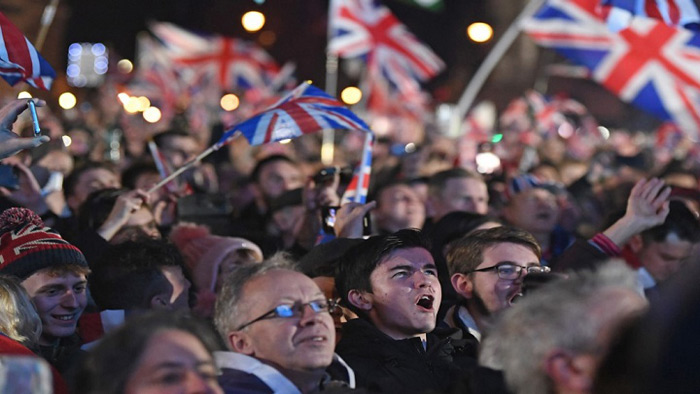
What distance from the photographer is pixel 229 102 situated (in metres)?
21.4

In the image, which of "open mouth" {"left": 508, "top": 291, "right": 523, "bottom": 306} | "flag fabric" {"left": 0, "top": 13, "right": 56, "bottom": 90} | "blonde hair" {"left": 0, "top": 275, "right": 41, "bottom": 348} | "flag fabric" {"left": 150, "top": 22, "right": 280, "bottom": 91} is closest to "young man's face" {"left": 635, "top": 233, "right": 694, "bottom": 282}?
"open mouth" {"left": 508, "top": 291, "right": 523, "bottom": 306}

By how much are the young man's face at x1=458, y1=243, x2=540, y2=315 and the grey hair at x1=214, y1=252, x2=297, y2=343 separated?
1.35 meters

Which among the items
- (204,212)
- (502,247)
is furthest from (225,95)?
(502,247)

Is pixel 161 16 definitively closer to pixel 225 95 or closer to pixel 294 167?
pixel 225 95

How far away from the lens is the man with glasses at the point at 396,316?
4938mm

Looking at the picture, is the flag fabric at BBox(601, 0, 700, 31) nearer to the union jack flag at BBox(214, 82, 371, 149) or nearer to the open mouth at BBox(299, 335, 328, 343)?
the union jack flag at BBox(214, 82, 371, 149)

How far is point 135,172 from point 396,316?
175 inches

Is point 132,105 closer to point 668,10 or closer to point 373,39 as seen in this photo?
point 373,39

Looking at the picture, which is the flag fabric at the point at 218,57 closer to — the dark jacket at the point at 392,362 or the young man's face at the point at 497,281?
the young man's face at the point at 497,281

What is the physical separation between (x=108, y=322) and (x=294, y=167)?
4.70 metres

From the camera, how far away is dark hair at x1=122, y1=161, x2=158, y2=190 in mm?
9117

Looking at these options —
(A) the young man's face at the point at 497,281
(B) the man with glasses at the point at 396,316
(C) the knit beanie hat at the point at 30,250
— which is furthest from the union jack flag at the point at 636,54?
(C) the knit beanie hat at the point at 30,250

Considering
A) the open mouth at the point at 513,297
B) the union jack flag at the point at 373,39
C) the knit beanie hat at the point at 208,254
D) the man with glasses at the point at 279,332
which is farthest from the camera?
the union jack flag at the point at 373,39

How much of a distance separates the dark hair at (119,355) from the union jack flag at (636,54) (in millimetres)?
7908
